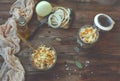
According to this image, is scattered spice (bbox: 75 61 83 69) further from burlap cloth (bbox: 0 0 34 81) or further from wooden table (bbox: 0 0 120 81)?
burlap cloth (bbox: 0 0 34 81)

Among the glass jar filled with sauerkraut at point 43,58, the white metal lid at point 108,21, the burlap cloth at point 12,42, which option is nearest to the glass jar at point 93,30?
the white metal lid at point 108,21

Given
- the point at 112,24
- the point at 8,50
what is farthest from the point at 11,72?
the point at 112,24

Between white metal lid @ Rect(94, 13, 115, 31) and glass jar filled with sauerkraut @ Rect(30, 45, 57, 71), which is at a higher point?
white metal lid @ Rect(94, 13, 115, 31)

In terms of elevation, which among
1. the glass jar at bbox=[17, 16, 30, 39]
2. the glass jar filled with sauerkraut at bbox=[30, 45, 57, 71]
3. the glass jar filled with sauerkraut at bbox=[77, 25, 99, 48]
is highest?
the glass jar at bbox=[17, 16, 30, 39]

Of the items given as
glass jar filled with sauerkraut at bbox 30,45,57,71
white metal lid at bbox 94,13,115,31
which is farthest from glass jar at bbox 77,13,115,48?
glass jar filled with sauerkraut at bbox 30,45,57,71

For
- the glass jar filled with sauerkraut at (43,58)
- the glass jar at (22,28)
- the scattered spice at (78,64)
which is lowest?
the scattered spice at (78,64)

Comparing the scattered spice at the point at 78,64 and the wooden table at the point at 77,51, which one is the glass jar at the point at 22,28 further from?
the scattered spice at the point at 78,64
